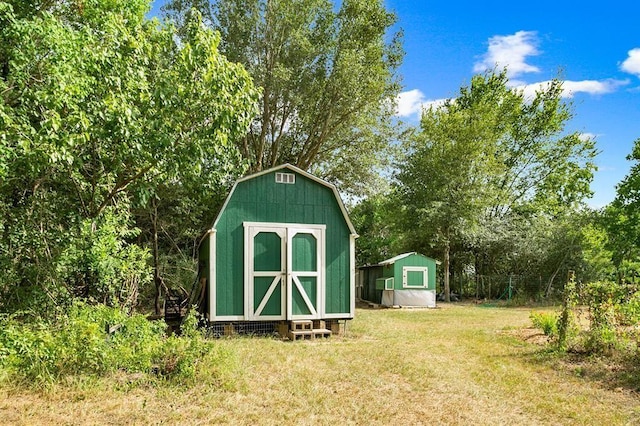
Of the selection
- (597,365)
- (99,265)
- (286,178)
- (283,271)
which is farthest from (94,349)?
(597,365)

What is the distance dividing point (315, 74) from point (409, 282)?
8701mm

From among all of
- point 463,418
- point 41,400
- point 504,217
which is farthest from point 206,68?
point 504,217

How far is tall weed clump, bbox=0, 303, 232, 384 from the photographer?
527 centimetres

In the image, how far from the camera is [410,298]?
18.4 meters

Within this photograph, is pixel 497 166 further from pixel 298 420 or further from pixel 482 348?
Result: pixel 298 420

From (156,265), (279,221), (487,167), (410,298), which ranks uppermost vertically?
(487,167)

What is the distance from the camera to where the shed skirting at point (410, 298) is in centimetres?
1833

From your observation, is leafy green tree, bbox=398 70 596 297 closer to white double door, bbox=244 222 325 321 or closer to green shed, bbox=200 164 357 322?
green shed, bbox=200 164 357 322

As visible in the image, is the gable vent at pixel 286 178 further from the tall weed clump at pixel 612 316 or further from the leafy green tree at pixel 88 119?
the tall weed clump at pixel 612 316

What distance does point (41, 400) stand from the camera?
4777 mm

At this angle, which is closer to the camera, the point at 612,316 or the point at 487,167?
the point at 612,316

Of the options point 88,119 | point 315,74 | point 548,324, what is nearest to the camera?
point 88,119

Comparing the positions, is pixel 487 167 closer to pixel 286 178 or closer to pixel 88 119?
pixel 286 178

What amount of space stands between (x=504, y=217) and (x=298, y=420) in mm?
22211
